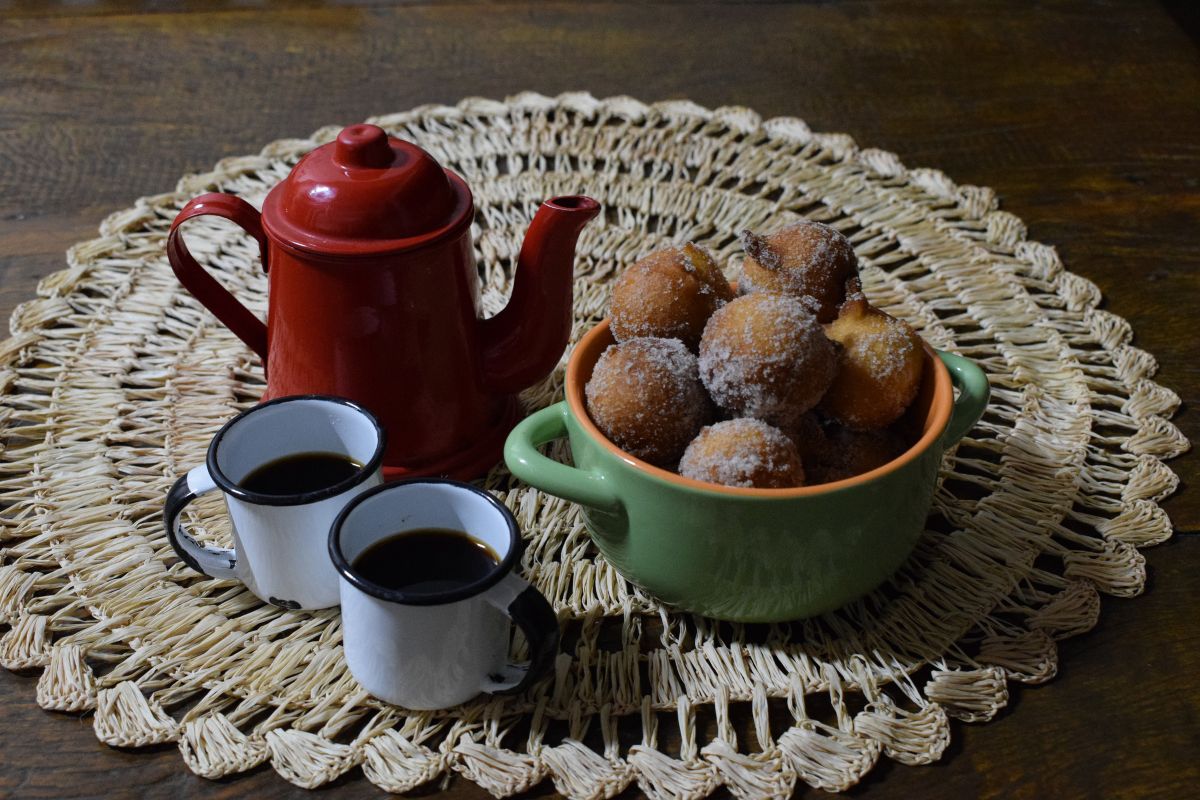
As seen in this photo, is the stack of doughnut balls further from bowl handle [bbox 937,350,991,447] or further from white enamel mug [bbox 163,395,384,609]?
white enamel mug [bbox 163,395,384,609]

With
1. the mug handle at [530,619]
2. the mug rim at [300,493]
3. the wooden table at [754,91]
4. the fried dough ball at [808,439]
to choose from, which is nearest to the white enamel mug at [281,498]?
the mug rim at [300,493]

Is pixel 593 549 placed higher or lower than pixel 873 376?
lower

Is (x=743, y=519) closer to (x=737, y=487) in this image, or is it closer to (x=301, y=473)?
(x=737, y=487)

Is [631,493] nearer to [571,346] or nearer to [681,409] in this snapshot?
[681,409]

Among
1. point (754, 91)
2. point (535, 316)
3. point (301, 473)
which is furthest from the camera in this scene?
point (754, 91)

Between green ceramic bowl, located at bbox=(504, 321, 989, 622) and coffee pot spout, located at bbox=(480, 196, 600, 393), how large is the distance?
4.4 inches

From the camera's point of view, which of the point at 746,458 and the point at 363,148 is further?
the point at 363,148

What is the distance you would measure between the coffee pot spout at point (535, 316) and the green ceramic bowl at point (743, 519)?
11 cm

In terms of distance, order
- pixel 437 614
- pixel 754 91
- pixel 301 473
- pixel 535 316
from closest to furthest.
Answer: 1. pixel 437 614
2. pixel 301 473
3. pixel 535 316
4. pixel 754 91

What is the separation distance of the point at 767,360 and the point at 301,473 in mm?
264

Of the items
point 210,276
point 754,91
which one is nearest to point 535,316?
point 210,276

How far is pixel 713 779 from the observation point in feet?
1.74

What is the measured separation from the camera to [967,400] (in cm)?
63

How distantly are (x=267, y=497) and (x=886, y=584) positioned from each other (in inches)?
13.5
